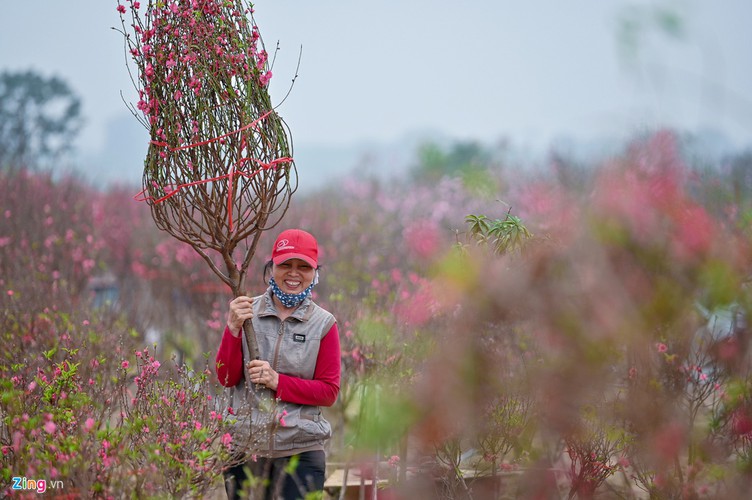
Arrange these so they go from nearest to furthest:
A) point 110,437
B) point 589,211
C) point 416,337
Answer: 1. point 110,437
2. point 589,211
3. point 416,337

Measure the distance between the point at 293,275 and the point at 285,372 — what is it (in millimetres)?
392

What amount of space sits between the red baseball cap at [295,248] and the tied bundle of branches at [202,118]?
120 mm

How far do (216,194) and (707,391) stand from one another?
283 cm

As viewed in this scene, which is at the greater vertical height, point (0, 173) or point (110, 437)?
point (0, 173)

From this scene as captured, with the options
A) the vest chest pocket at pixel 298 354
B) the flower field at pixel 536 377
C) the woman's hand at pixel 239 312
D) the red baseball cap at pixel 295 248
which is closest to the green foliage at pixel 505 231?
the flower field at pixel 536 377

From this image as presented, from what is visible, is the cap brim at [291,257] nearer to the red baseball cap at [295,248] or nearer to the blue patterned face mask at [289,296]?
the red baseball cap at [295,248]

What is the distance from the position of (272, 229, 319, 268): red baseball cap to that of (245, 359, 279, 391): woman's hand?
42cm

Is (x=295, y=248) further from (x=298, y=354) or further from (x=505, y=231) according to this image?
(x=505, y=231)

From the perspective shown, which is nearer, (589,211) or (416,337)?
(589,211)

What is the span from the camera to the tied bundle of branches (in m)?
3.59

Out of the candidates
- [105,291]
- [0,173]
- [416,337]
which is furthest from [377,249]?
[416,337]

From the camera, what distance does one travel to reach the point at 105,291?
13.3 metres

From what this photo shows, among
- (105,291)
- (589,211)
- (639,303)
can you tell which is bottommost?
(105,291)

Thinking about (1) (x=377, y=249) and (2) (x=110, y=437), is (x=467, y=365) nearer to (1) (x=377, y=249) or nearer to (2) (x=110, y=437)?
(2) (x=110, y=437)
